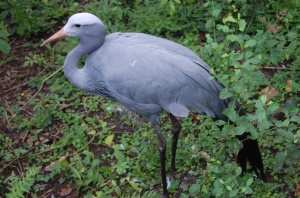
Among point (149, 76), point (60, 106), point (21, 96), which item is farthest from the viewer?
point (21, 96)

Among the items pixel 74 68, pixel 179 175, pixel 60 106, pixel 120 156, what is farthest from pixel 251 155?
pixel 60 106

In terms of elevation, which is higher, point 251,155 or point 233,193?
point 233,193

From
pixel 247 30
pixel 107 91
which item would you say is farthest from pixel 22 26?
pixel 247 30

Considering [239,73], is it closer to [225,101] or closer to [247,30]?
[225,101]

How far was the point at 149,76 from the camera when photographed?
3686 millimetres

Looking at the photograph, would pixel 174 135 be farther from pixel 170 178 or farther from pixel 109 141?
pixel 109 141

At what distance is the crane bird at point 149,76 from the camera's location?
3.70 m

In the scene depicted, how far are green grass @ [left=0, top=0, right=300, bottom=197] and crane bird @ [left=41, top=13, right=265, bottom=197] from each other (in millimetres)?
244

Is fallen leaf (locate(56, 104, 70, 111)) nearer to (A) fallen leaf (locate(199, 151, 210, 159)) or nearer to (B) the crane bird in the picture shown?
(B) the crane bird

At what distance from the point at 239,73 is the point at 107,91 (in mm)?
1111

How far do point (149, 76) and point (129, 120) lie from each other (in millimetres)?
1144

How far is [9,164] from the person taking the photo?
14.9ft

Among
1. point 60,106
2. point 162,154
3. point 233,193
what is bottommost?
point 60,106

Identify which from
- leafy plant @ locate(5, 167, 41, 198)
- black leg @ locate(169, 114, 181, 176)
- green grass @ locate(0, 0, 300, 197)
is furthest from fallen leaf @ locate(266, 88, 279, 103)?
leafy plant @ locate(5, 167, 41, 198)
